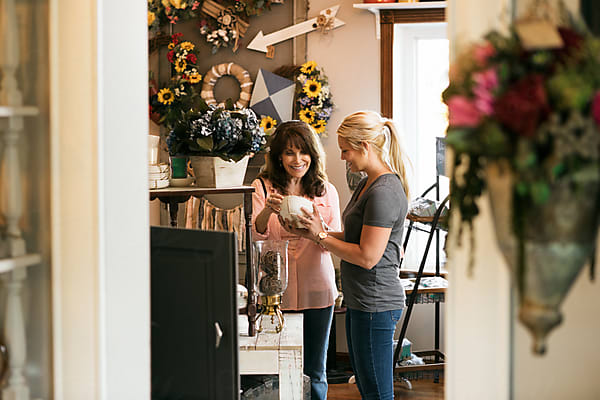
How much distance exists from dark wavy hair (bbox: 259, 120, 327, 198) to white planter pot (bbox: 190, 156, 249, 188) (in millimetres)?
356

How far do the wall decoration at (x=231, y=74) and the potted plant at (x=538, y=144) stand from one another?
11.3 ft

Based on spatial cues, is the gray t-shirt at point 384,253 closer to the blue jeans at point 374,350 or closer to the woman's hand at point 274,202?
the blue jeans at point 374,350

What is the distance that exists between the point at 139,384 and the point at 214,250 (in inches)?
17.1

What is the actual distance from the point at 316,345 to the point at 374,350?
1.28 feet

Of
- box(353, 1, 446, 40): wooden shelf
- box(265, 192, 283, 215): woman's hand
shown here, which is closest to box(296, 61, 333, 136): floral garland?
box(353, 1, 446, 40): wooden shelf

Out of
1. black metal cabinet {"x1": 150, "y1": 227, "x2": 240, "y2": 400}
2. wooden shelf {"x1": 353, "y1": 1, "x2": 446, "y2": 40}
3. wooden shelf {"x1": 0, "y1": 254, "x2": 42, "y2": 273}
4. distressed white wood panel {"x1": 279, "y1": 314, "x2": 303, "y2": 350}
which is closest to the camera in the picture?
wooden shelf {"x1": 0, "y1": 254, "x2": 42, "y2": 273}

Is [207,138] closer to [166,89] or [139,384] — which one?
[139,384]

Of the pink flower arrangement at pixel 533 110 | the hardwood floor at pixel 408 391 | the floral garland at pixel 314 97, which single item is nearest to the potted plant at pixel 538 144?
the pink flower arrangement at pixel 533 110

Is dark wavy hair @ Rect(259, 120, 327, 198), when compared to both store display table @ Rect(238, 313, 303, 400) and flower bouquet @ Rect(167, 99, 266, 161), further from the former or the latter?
store display table @ Rect(238, 313, 303, 400)

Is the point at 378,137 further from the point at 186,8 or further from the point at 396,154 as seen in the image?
the point at 186,8

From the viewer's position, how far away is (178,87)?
4242 mm

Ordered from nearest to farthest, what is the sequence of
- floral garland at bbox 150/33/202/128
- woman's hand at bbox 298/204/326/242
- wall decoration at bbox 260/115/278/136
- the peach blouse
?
woman's hand at bbox 298/204/326/242, the peach blouse, wall decoration at bbox 260/115/278/136, floral garland at bbox 150/33/202/128

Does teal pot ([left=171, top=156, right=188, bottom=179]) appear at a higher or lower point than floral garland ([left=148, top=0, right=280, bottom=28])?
lower

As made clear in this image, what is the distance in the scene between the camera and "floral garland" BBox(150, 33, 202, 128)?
4238 millimetres
